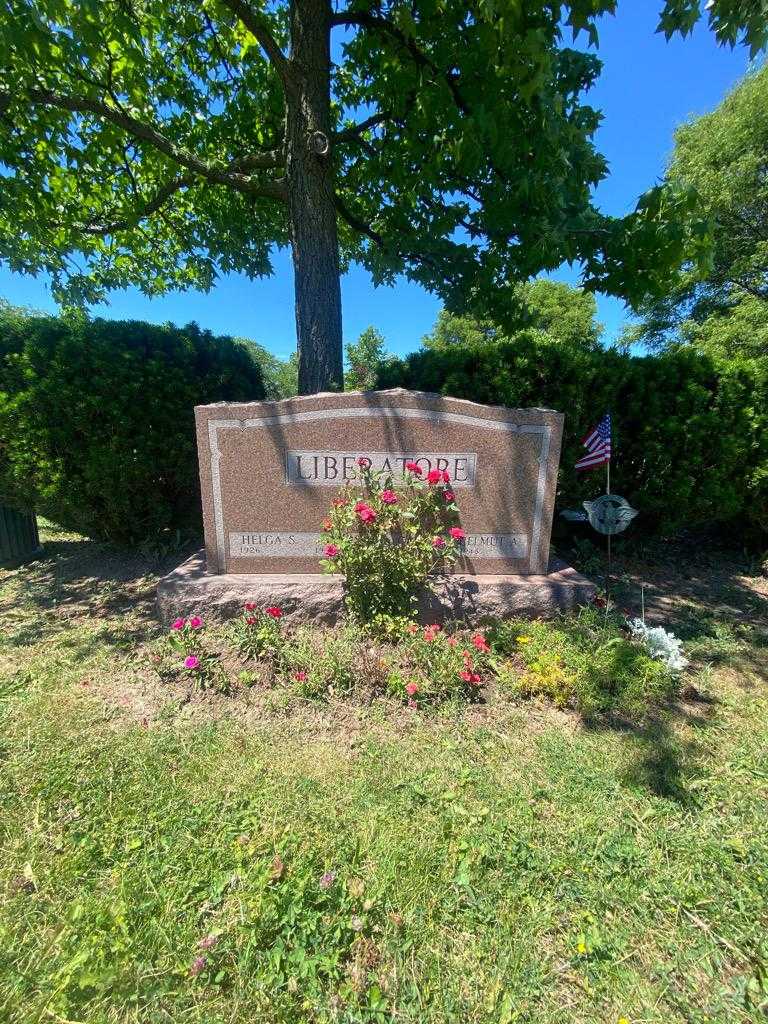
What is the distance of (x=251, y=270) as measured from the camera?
6297 mm

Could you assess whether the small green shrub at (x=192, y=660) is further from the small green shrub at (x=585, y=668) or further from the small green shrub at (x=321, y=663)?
the small green shrub at (x=585, y=668)

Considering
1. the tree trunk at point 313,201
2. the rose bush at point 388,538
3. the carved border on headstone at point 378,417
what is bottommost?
the rose bush at point 388,538

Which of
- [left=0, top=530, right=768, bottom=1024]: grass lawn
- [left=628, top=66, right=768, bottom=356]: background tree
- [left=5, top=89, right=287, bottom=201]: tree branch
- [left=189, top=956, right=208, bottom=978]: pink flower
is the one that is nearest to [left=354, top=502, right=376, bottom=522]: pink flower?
[left=0, top=530, right=768, bottom=1024]: grass lawn

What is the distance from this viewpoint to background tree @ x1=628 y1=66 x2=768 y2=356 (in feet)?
41.9

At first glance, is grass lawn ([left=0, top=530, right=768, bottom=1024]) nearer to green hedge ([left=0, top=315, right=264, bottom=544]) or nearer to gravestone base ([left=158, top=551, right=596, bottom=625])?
gravestone base ([left=158, top=551, right=596, bottom=625])

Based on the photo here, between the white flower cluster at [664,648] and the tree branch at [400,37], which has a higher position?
the tree branch at [400,37]

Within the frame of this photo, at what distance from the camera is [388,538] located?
3.05 meters

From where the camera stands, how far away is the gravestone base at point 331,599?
10.4 ft

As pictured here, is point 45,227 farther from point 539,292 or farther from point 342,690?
point 539,292

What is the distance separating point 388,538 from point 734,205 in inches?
721

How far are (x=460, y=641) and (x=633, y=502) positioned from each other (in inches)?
108

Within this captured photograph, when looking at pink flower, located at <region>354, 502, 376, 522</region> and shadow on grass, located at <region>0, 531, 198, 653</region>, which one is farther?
shadow on grass, located at <region>0, 531, 198, 653</region>

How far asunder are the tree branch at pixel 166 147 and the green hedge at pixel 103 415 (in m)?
1.66

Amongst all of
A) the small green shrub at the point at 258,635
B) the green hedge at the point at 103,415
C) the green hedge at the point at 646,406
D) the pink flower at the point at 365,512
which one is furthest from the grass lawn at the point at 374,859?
the green hedge at the point at 646,406
